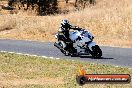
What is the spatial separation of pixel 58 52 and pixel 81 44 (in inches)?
78.9

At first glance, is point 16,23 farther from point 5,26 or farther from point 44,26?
point 44,26

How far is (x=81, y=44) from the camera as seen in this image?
18297 millimetres

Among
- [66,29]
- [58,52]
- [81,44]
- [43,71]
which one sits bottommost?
[58,52]

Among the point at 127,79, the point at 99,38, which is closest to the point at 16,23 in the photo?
the point at 99,38

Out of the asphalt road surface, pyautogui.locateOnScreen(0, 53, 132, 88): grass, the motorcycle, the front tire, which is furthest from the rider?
pyautogui.locateOnScreen(0, 53, 132, 88): grass

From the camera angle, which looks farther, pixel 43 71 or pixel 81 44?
pixel 81 44

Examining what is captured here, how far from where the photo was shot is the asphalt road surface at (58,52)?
17.2 meters

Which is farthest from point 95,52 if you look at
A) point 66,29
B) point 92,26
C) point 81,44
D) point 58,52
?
point 92,26

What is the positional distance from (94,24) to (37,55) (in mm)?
12603

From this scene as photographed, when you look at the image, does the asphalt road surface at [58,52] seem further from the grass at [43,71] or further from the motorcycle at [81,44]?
the grass at [43,71]

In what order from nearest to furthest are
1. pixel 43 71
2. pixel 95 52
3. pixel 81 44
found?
pixel 43 71 → pixel 95 52 → pixel 81 44

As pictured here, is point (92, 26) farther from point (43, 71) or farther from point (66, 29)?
point (43, 71)

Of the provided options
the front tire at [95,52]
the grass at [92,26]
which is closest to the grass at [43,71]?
the front tire at [95,52]

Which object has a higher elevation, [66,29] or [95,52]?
[66,29]
